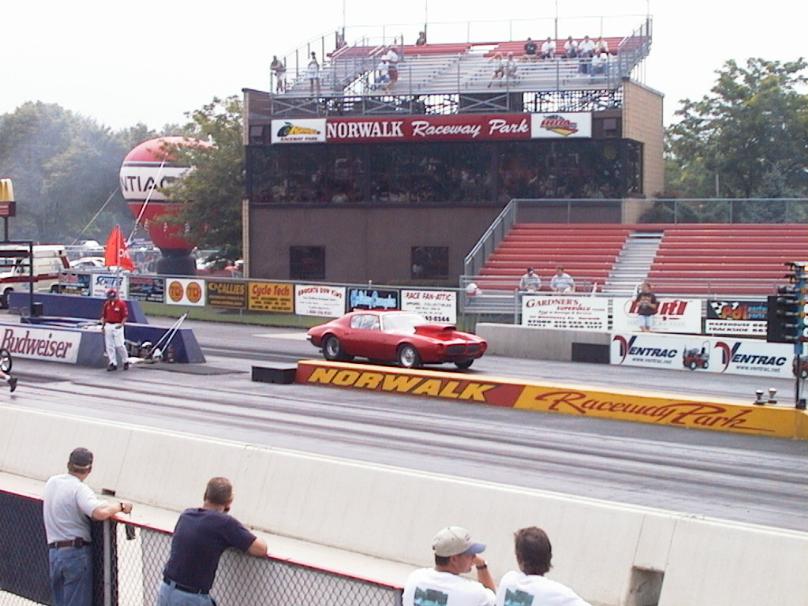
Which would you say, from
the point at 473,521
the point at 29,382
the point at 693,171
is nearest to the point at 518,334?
the point at 29,382

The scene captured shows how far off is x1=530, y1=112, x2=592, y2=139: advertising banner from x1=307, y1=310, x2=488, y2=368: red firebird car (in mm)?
19429

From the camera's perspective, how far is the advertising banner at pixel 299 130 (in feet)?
170

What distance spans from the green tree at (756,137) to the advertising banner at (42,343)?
36.5 meters

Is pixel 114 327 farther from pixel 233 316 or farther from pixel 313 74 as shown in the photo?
pixel 313 74

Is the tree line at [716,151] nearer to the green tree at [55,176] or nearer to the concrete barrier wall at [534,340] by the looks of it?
the concrete barrier wall at [534,340]

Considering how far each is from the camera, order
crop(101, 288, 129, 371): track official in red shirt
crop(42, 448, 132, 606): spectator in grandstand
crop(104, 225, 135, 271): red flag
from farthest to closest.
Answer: crop(104, 225, 135, 271): red flag < crop(101, 288, 129, 371): track official in red shirt < crop(42, 448, 132, 606): spectator in grandstand

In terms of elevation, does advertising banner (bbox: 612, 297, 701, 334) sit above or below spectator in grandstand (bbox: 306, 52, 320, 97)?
below

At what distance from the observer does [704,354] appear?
104 feet

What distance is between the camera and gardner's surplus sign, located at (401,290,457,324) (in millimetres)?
38812

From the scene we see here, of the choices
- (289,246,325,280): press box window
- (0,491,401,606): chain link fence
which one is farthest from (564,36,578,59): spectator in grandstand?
(0,491,401,606): chain link fence

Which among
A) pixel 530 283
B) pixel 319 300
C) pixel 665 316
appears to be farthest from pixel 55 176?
pixel 665 316

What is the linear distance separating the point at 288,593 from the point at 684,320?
2820cm

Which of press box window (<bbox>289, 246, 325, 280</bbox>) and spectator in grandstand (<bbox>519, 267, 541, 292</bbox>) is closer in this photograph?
spectator in grandstand (<bbox>519, 267, 541, 292</bbox>)

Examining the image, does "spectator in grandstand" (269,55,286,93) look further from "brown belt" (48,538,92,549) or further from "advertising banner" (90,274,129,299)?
"brown belt" (48,538,92,549)
